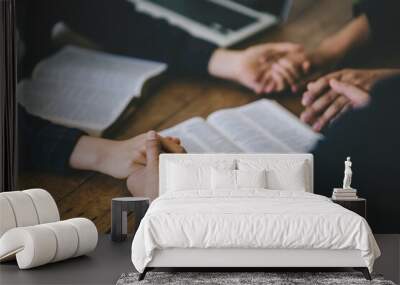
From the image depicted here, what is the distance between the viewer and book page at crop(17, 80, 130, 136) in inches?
299

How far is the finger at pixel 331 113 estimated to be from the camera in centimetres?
750

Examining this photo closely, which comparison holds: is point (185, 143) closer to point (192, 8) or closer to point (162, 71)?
point (162, 71)

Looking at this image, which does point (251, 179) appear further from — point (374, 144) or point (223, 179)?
point (374, 144)

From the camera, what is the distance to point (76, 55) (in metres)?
7.68

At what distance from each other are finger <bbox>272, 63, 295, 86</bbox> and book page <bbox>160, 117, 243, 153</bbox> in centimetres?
96

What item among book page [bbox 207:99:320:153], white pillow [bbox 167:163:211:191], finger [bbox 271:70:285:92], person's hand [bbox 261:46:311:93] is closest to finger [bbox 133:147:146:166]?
white pillow [bbox 167:163:211:191]

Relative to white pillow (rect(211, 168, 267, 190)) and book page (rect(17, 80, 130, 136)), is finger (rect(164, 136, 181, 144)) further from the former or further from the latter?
white pillow (rect(211, 168, 267, 190))

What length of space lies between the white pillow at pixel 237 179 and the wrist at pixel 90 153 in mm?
1448

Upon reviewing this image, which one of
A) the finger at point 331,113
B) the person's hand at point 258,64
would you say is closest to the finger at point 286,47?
the person's hand at point 258,64

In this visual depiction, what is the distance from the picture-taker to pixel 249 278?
4.99 meters

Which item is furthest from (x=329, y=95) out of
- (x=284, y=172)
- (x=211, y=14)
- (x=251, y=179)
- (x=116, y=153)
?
(x=116, y=153)

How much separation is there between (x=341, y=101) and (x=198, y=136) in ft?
5.46

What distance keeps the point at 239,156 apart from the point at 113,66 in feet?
5.84

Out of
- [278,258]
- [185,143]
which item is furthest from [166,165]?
[278,258]
